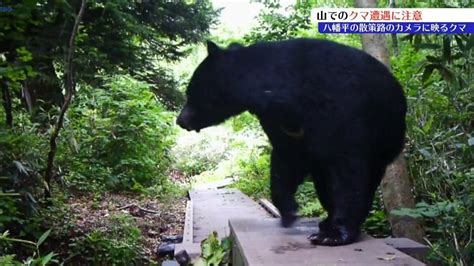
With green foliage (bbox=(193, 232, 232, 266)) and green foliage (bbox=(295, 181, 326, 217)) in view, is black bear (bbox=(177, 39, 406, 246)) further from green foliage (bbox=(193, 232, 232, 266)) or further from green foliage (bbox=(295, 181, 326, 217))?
green foliage (bbox=(295, 181, 326, 217))

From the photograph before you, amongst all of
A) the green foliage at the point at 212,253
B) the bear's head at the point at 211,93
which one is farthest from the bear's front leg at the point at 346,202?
the bear's head at the point at 211,93

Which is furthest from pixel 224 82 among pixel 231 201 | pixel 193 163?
pixel 193 163

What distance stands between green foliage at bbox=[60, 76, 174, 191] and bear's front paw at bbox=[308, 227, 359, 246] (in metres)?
5.84

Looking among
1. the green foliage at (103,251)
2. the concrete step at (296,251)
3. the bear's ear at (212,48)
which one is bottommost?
the green foliage at (103,251)

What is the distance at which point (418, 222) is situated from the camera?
12.5 ft

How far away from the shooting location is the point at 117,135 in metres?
9.20

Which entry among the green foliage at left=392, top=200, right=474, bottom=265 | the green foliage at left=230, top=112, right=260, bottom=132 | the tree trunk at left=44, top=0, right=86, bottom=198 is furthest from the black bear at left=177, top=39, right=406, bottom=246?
the green foliage at left=230, top=112, right=260, bottom=132

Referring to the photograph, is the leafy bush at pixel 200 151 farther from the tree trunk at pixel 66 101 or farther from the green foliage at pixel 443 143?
the green foliage at pixel 443 143

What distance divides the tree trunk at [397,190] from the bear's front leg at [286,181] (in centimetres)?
91

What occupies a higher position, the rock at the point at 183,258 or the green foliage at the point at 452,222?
the green foliage at the point at 452,222

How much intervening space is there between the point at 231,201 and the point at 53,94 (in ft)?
9.68

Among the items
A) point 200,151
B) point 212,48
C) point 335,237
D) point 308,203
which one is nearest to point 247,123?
point 200,151

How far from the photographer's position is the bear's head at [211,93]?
3.14 m

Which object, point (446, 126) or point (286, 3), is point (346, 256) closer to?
point (446, 126)
